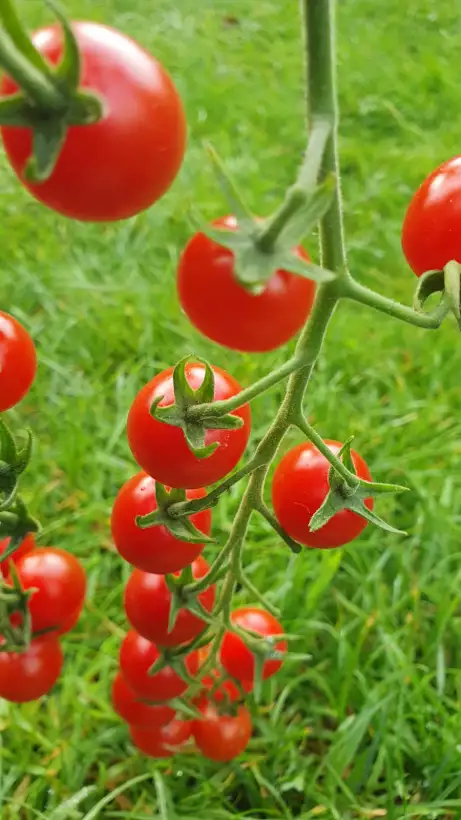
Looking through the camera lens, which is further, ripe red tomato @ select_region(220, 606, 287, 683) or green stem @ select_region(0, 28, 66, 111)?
ripe red tomato @ select_region(220, 606, 287, 683)

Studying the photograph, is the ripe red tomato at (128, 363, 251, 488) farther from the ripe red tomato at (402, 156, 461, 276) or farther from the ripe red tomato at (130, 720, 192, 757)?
the ripe red tomato at (130, 720, 192, 757)

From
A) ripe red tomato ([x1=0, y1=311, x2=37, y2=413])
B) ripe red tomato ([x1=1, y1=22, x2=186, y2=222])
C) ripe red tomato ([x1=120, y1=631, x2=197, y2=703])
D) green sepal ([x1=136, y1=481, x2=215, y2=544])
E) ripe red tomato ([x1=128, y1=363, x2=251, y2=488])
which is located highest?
ripe red tomato ([x1=1, y1=22, x2=186, y2=222])

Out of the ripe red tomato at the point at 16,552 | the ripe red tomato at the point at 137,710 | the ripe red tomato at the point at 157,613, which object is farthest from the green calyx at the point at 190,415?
the ripe red tomato at the point at 137,710

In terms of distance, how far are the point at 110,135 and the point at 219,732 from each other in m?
0.90

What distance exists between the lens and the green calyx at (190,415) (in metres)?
0.62

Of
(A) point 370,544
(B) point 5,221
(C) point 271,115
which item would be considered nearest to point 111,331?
(B) point 5,221

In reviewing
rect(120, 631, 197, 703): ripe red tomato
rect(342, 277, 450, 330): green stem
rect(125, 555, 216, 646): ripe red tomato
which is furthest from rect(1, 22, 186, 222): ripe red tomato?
rect(120, 631, 197, 703): ripe red tomato

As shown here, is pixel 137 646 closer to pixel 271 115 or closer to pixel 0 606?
pixel 0 606

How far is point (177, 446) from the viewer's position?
26.2 inches

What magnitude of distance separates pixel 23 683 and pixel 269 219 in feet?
2.64

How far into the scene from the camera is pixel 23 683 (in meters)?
1.04

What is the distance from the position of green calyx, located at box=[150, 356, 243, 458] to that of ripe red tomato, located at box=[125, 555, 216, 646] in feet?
1.20

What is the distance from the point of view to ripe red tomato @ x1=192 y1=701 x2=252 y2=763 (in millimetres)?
1115

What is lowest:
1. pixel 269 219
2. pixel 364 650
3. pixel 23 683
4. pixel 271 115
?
pixel 364 650
